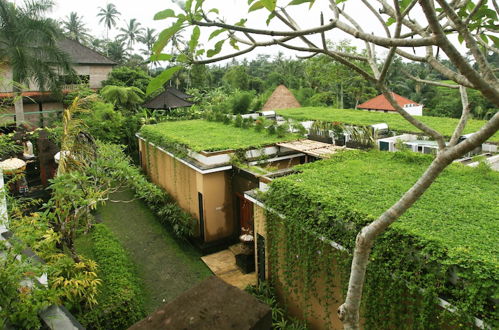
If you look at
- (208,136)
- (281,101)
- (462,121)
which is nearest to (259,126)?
(208,136)

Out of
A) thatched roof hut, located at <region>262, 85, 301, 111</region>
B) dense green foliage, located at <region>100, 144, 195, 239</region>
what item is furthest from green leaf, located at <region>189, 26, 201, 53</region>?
thatched roof hut, located at <region>262, 85, 301, 111</region>

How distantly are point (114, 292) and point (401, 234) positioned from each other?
5.49 m

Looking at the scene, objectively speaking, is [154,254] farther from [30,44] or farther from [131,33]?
[131,33]

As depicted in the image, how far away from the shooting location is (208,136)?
11922 mm

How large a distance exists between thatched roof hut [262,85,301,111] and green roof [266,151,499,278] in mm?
18741

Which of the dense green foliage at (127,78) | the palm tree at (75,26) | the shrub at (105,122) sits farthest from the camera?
the palm tree at (75,26)

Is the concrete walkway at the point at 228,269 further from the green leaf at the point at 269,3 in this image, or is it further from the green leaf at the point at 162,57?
the green leaf at the point at 269,3

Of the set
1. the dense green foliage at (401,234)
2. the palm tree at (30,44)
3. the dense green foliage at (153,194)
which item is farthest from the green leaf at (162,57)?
the palm tree at (30,44)

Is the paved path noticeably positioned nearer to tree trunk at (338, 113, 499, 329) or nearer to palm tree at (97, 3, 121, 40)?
tree trunk at (338, 113, 499, 329)

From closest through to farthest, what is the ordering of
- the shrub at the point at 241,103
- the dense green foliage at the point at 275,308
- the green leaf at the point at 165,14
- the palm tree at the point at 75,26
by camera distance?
the green leaf at the point at 165,14, the dense green foliage at the point at 275,308, the shrub at the point at 241,103, the palm tree at the point at 75,26

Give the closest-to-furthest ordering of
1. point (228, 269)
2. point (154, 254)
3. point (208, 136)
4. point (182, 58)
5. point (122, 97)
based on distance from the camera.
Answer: point (182, 58)
point (228, 269)
point (154, 254)
point (208, 136)
point (122, 97)

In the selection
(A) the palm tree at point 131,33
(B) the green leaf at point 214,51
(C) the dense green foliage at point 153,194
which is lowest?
(C) the dense green foliage at point 153,194

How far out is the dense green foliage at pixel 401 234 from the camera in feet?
12.9

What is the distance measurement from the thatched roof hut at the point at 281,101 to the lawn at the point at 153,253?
1547cm
